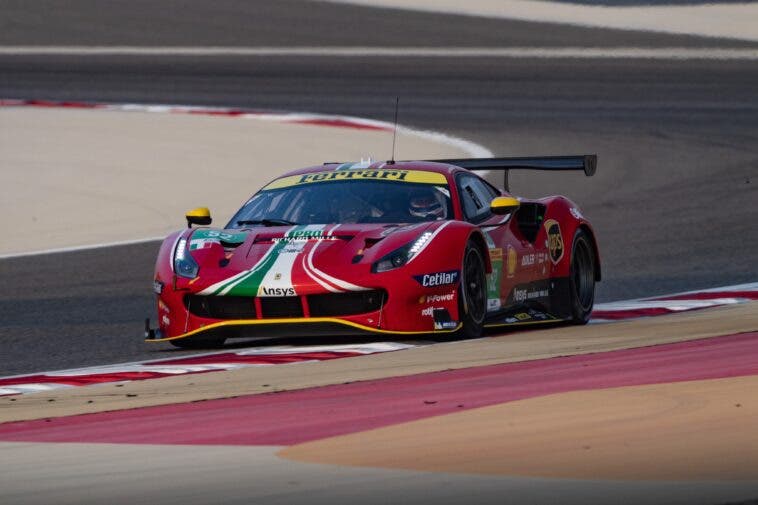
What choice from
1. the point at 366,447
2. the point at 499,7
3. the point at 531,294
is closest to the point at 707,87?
the point at 499,7

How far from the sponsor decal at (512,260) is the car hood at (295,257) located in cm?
76

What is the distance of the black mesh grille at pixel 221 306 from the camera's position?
920cm

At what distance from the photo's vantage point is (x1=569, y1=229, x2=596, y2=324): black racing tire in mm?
10627

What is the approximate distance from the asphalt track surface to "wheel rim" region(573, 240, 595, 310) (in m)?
1.01

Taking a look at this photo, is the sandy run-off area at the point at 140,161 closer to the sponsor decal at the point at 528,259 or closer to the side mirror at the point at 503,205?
the sponsor decal at the point at 528,259

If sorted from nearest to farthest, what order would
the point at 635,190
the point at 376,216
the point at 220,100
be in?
the point at 376,216, the point at 635,190, the point at 220,100

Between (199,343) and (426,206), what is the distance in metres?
1.46

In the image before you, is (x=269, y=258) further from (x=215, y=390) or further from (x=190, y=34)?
(x=190, y=34)

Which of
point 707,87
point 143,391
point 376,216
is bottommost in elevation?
point 143,391

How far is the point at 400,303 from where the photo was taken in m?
9.10

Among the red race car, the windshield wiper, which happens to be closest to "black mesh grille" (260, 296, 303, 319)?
the red race car

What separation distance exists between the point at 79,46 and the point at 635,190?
19.5 m

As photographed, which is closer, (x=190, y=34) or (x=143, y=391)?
(x=143, y=391)

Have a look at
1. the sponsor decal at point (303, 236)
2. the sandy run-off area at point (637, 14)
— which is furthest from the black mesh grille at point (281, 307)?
the sandy run-off area at point (637, 14)
